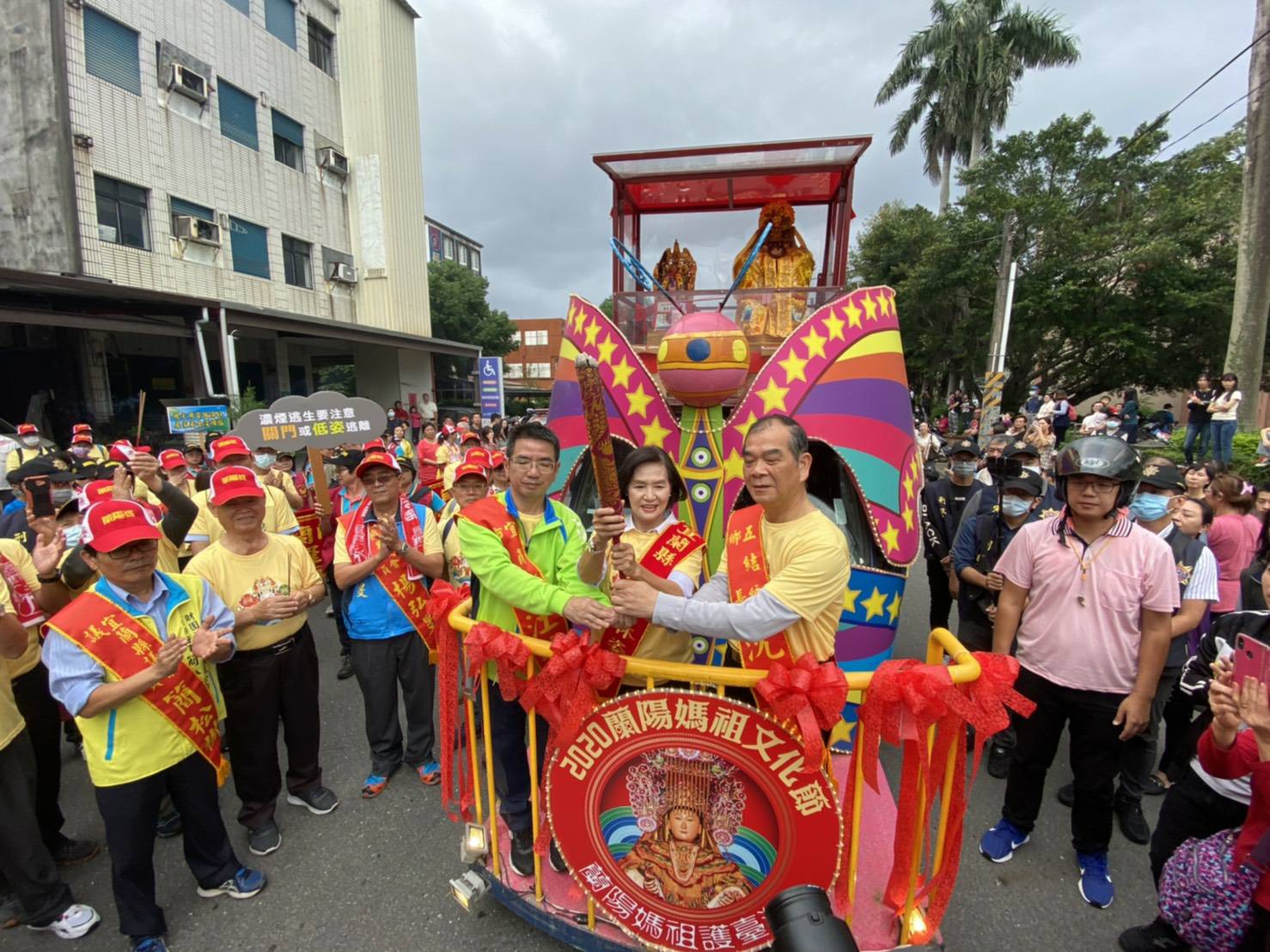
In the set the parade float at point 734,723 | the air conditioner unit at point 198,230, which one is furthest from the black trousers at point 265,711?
the air conditioner unit at point 198,230

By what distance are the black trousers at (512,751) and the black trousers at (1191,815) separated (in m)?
2.20

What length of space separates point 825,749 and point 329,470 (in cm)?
881

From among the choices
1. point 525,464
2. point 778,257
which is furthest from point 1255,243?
point 525,464

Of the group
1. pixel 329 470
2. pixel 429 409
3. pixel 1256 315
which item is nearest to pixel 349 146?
pixel 429 409

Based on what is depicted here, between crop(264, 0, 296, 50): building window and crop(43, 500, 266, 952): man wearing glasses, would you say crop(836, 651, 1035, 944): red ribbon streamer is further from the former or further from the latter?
crop(264, 0, 296, 50): building window

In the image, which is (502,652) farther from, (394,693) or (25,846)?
(25,846)

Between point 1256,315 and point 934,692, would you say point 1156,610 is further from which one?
point 1256,315

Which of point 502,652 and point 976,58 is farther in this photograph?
point 976,58

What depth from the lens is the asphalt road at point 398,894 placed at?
92.5 inches

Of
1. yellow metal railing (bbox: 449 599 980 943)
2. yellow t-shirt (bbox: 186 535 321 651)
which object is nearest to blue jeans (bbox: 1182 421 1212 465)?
yellow metal railing (bbox: 449 599 980 943)

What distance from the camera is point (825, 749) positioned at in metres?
1.81

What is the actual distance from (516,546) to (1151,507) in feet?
11.1

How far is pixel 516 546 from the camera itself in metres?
2.36

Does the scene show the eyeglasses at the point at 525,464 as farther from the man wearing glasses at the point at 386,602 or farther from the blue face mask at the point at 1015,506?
the blue face mask at the point at 1015,506
